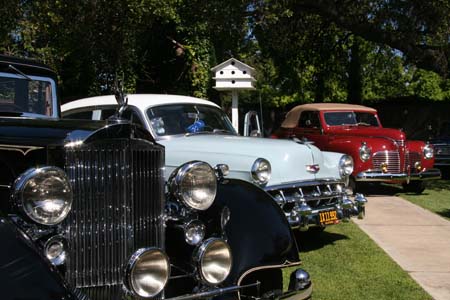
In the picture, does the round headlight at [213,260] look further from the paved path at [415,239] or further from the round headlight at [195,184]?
the paved path at [415,239]

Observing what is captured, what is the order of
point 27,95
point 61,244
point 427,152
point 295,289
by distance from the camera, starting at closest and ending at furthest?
point 61,244 < point 295,289 < point 27,95 < point 427,152

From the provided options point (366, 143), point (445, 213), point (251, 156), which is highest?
point (366, 143)

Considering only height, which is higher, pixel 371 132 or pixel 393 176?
pixel 371 132

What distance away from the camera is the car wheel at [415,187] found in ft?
37.8

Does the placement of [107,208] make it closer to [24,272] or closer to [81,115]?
[24,272]

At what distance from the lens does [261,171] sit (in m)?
5.84

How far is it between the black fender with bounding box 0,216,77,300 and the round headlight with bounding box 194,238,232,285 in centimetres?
92

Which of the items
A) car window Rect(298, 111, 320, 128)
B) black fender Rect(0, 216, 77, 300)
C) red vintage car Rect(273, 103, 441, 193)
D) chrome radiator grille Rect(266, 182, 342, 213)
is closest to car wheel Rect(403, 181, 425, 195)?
red vintage car Rect(273, 103, 441, 193)

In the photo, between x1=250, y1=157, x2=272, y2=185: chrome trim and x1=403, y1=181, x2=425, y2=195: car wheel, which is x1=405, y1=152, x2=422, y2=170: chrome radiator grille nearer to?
x1=403, y1=181, x2=425, y2=195: car wheel

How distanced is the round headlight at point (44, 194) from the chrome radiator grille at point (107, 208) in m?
0.24

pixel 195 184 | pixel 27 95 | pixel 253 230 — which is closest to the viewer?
pixel 195 184

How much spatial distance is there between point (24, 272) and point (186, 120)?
15.6 feet

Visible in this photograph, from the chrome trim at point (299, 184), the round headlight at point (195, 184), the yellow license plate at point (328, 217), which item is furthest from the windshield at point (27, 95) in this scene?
Result: the yellow license plate at point (328, 217)

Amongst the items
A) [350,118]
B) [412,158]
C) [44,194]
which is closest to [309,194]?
[44,194]
